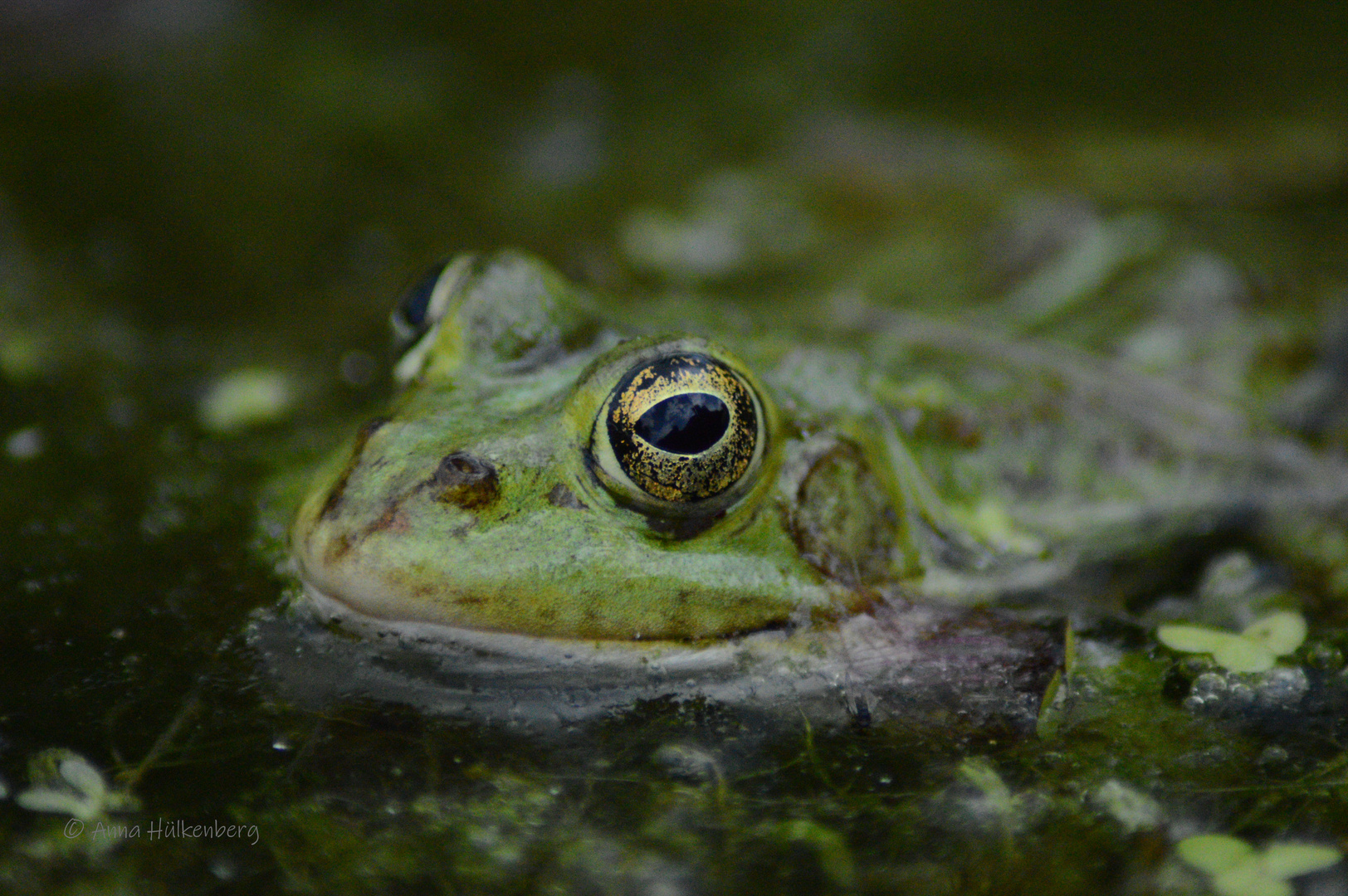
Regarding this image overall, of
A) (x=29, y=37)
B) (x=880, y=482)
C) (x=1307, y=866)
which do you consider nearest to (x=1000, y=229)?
(x=880, y=482)

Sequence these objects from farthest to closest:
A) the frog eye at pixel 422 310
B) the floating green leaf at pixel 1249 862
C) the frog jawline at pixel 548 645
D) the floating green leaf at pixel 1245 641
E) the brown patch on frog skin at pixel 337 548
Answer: the frog eye at pixel 422 310 → the floating green leaf at pixel 1245 641 → the frog jawline at pixel 548 645 → the brown patch on frog skin at pixel 337 548 → the floating green leaf at pixel 1249 862

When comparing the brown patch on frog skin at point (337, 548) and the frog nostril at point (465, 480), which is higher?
the frog nostril at point (465, 480)

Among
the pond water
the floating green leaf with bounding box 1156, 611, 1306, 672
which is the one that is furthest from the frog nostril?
the floating green leaf with bounding box 1156, 611, 1306, 672

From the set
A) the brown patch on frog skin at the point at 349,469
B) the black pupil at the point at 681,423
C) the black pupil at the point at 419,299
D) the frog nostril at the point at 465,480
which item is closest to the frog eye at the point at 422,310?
the black pupil at the point at 419,299

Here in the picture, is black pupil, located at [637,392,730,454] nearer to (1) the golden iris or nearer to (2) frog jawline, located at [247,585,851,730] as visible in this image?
(1) the golden iris

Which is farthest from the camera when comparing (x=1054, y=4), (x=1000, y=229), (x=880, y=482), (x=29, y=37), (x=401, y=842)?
(x=1054, y=4)

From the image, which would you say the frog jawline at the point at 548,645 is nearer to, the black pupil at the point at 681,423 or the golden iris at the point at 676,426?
the golden iris at the point at 676,426

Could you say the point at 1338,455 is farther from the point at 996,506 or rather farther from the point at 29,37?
the point at 29,37
